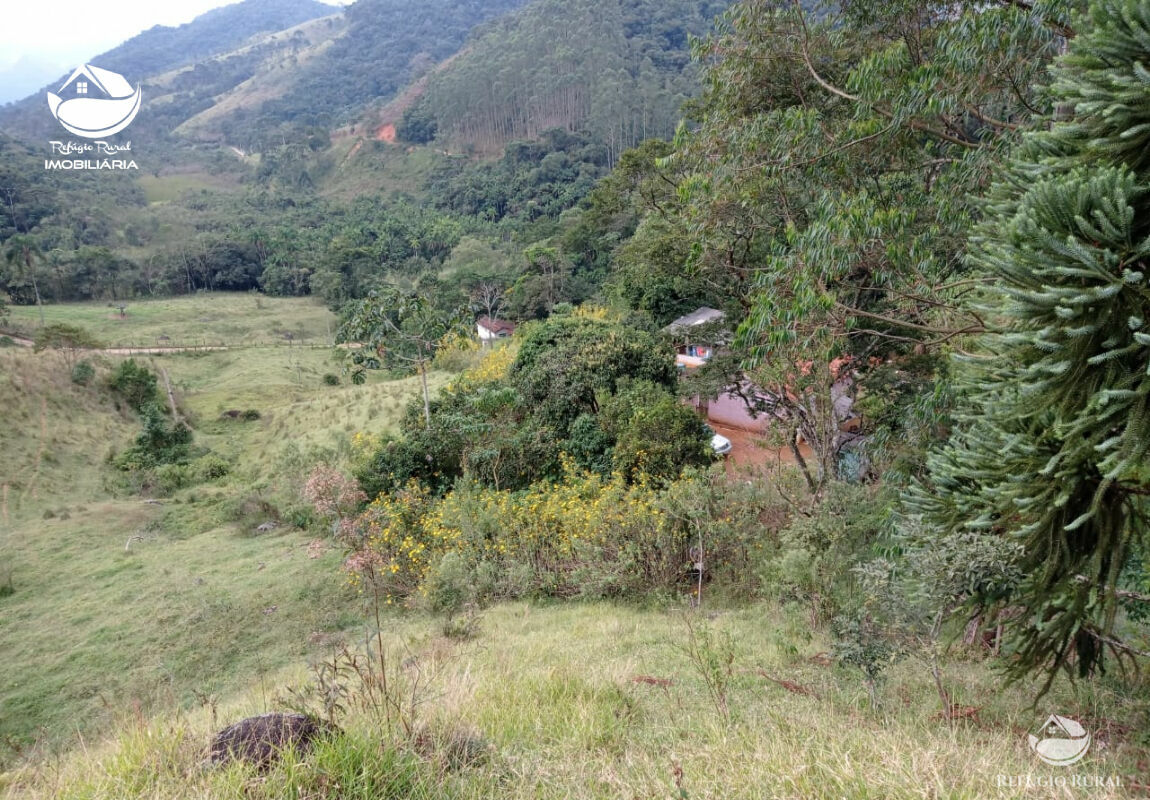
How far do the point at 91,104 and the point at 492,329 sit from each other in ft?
Answer: 262

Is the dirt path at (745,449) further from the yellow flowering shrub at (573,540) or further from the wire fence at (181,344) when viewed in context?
the wire fence at (181,344)

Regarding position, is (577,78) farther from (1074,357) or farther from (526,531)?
(1074,357)

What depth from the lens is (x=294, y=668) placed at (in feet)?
21.6

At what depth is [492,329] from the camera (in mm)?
31484

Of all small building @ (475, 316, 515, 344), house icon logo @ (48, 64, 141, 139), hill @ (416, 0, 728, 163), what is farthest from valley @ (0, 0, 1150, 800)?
house icon logo @ (48, 64, 141, 139)

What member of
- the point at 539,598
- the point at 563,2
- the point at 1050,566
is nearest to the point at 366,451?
the point at 539,598

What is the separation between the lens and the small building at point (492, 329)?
30.9 m

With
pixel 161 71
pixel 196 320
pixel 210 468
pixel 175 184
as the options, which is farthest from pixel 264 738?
pixel 161 71

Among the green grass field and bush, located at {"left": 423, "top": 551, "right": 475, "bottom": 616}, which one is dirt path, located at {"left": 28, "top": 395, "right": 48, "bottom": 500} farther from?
bush, located at {"left": 423, "top": 551, "right": 475, "bottom": 616}

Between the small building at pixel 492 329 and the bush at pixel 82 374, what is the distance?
15249 millimetres

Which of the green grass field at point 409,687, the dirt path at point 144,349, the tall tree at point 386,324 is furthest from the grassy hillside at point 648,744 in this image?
the dirt path at point 144,349

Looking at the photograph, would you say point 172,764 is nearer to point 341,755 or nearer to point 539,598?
point 341,755

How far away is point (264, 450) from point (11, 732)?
1274 centimetres

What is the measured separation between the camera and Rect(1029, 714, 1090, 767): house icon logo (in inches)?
107
